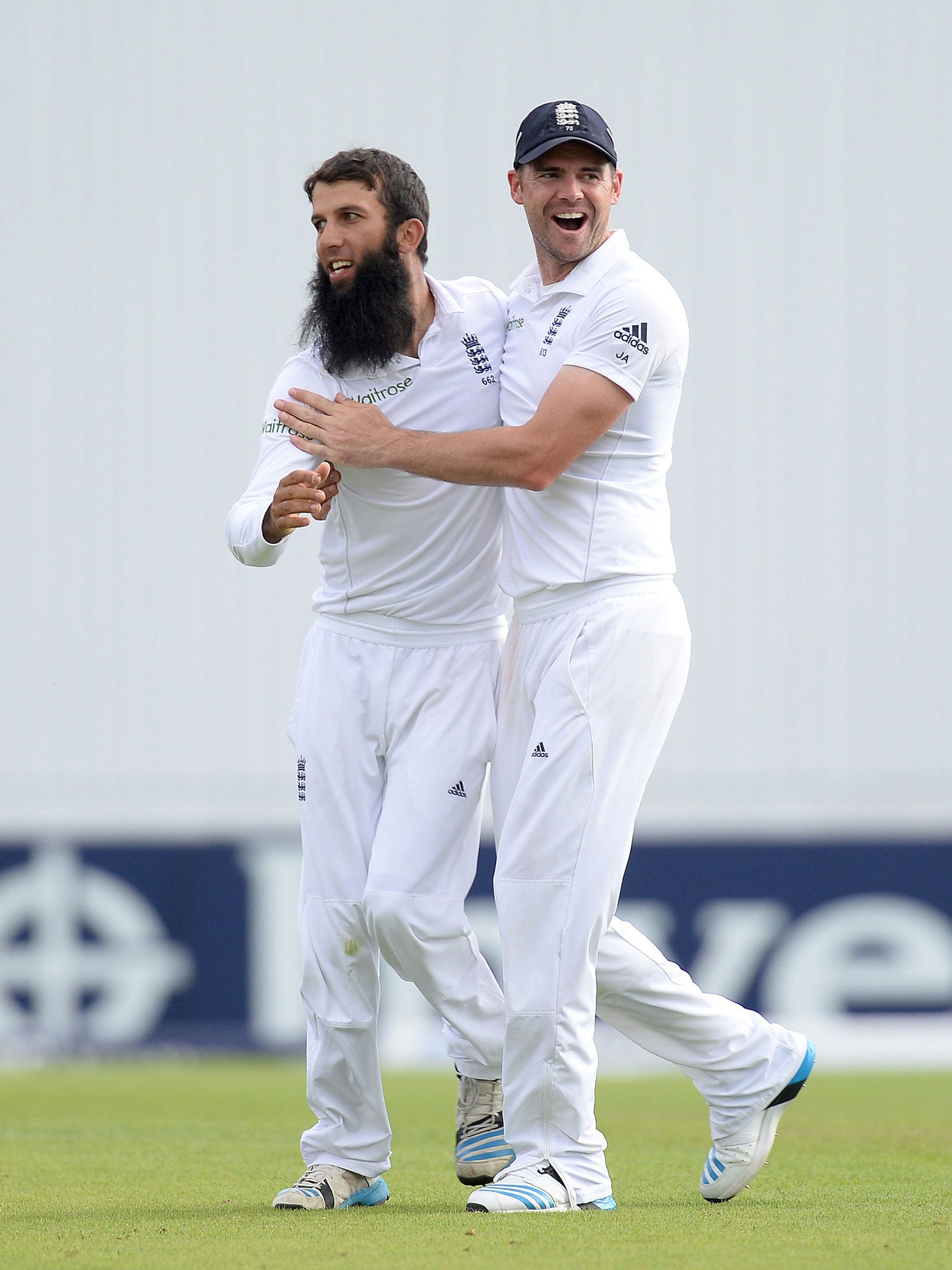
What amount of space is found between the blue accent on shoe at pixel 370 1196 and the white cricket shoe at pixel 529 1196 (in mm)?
390

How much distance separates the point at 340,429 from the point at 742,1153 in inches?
77.9

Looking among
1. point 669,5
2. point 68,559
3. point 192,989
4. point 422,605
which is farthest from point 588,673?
point 669,5

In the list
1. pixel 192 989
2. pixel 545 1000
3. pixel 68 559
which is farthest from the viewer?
pixel 68 559

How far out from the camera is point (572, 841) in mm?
4105

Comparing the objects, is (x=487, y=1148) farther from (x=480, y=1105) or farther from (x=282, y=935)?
(x=282, y=935)

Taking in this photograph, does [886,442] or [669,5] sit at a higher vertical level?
[669,5]

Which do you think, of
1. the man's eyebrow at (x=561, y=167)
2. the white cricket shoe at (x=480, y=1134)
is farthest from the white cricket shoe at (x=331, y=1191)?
the man's eyebrow at (x=561, y=167)

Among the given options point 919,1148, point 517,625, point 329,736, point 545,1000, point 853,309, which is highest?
point 853,309

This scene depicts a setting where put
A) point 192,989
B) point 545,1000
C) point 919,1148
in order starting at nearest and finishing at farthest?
1. point 545,1000
2. point 919,1148
3. point 192,989

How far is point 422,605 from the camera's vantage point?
455cm

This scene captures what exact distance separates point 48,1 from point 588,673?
37.7 feet

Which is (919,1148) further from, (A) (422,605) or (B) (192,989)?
(B) (192,989)

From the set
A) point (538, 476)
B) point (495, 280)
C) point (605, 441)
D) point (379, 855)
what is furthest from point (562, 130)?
point (495, 280)

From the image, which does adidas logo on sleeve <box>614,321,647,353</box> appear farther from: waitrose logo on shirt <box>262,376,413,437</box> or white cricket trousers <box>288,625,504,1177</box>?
white cricket trousers <box>288,625,504,1177</box>
